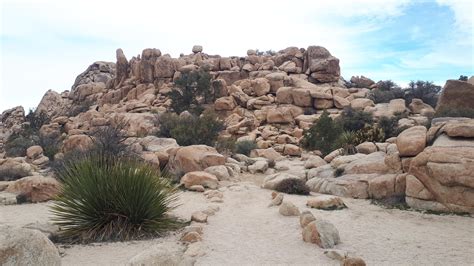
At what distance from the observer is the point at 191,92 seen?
113 feet

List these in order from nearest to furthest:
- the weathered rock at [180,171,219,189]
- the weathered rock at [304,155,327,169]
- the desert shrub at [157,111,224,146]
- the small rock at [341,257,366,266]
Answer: the small rock at [341,257,366,266]
the weathered rock at [180,171,219,189]
the weathered rock at [304,155,327,169]
the desert shrub at [157,111,224,146]

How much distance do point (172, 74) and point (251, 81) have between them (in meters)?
10.0

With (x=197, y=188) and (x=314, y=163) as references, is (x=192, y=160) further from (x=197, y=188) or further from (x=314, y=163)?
(x=314, y=163)

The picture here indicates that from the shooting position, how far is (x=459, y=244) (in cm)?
686

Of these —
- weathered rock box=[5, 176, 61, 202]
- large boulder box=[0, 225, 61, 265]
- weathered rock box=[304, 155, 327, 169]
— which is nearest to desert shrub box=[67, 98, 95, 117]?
weathered rock box=[5, 176, 61, 202]

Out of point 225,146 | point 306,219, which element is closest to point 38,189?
point 306,219

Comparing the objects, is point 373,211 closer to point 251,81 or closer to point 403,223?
point 403,223

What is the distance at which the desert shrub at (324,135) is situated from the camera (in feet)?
68.3

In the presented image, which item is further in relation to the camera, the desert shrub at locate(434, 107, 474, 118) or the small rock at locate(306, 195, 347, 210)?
the desert shrub at locate(434, 107, 474, 118)

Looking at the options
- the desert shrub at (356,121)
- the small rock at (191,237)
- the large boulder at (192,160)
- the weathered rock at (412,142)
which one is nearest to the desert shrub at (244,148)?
the large boulder at (192,160)

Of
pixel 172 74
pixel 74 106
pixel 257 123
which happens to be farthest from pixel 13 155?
pixel 74 106

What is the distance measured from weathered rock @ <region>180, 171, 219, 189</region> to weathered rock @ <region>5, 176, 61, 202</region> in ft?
13.0

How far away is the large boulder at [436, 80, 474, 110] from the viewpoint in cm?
1800

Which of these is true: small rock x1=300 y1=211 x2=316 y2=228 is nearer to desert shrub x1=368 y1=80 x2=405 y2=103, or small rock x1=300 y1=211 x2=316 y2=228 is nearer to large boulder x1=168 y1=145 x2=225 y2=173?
large boulder x1=168 y1=145 x2=225 y2=173
